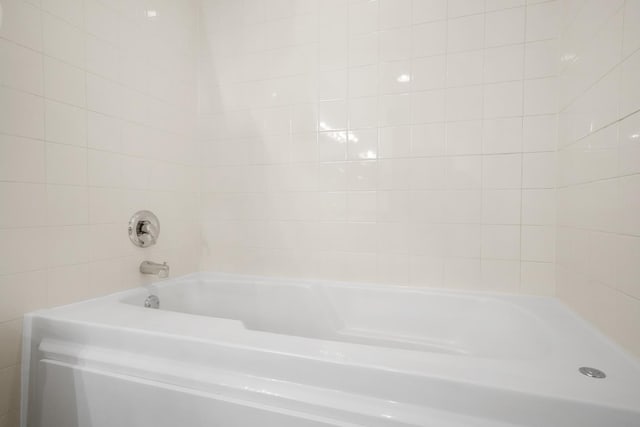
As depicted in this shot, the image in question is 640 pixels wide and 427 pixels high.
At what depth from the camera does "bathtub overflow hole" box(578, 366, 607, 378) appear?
2.06 feet

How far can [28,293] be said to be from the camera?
3.23ft

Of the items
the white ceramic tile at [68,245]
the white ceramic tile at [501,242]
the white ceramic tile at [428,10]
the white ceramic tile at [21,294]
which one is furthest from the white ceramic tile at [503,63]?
the white ceramic tile at [21,294]

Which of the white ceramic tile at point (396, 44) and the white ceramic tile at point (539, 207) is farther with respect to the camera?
the white ceramic tile at point (396, 44)

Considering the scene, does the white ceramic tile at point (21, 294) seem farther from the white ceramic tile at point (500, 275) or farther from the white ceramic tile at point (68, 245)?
the white ceramic tile at point (500, 275)

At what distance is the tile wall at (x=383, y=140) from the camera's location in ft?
4.12

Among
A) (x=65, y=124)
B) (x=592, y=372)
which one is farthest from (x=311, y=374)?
(x=65, y=124)

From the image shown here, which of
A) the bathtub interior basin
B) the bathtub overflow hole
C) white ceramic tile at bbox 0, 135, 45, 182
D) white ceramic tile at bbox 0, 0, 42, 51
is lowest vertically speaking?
the bathtub interior basin

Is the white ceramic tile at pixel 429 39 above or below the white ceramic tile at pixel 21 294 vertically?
above

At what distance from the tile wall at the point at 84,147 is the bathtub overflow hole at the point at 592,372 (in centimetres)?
156

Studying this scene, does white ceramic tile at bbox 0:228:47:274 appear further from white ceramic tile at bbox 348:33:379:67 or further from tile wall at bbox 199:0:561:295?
white ceramic tile at bbox 348:33:379:67

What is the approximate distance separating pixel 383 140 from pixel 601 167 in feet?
2.60

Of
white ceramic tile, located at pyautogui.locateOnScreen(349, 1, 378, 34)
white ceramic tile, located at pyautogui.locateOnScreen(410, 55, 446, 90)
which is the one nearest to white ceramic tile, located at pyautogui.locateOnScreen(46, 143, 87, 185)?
white ceramic tile, located at pyautogui.locateOnScreen(349, 1, 378, 34)

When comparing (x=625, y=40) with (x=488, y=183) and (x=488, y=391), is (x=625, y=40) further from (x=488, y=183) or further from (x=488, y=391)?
(x=488, y=391)

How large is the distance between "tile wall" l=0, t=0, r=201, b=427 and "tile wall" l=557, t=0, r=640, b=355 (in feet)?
5.62
